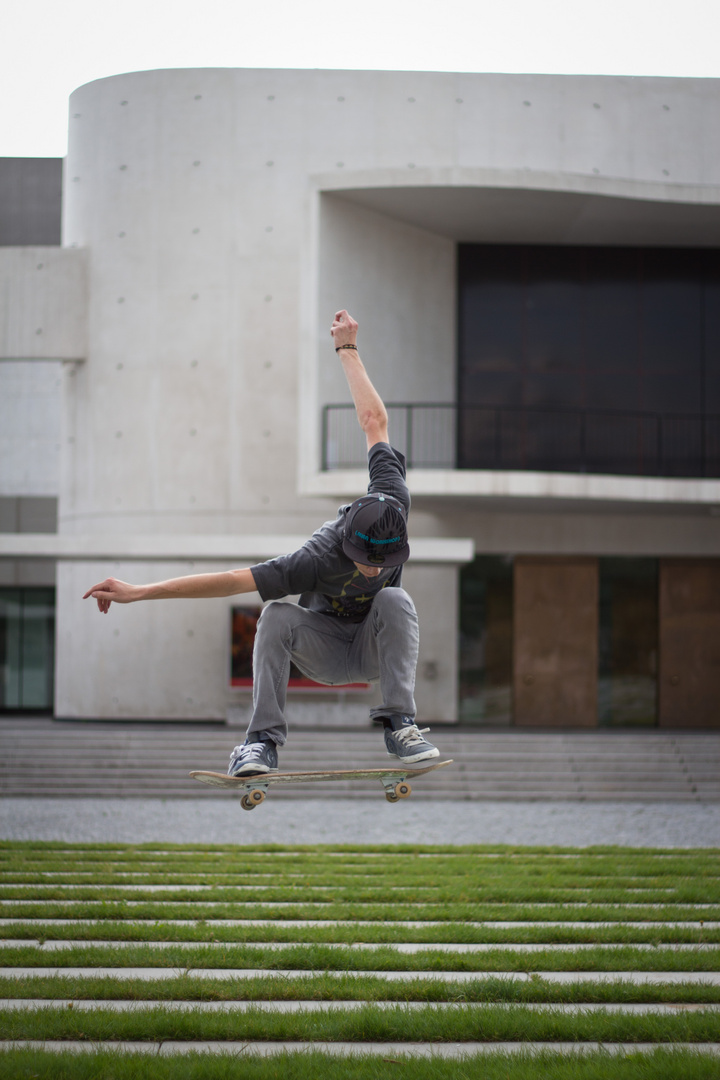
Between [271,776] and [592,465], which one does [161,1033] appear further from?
[592,465]

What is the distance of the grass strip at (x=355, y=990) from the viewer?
7.28m

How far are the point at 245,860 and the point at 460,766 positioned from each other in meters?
9.77

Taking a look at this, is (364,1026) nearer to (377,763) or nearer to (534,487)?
(377,763)

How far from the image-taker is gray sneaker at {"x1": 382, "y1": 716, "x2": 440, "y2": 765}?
20.8 feet

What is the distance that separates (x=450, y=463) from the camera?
27.7 meters

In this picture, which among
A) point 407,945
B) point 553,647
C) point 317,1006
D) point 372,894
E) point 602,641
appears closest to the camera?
point 317,1006

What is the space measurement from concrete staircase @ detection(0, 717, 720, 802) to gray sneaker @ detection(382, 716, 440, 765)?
1486 cm

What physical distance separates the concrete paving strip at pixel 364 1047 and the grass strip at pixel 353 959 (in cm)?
165

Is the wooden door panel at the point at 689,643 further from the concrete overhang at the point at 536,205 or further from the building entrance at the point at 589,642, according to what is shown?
the concrete overhang at the point at 536,205

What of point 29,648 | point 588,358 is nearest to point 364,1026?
point 588,358

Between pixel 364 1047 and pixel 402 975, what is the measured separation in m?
1.65

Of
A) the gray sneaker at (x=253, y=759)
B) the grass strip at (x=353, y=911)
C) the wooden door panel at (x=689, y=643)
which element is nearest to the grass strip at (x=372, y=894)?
the grass strip at (x=353, y=911)

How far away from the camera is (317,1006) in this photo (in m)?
7.14

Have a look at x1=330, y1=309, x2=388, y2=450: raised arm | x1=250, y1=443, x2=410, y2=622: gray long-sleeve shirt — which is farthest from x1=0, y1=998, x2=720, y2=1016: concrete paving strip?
x1=330, y1=309, x2=388, y2=450: raised arm
